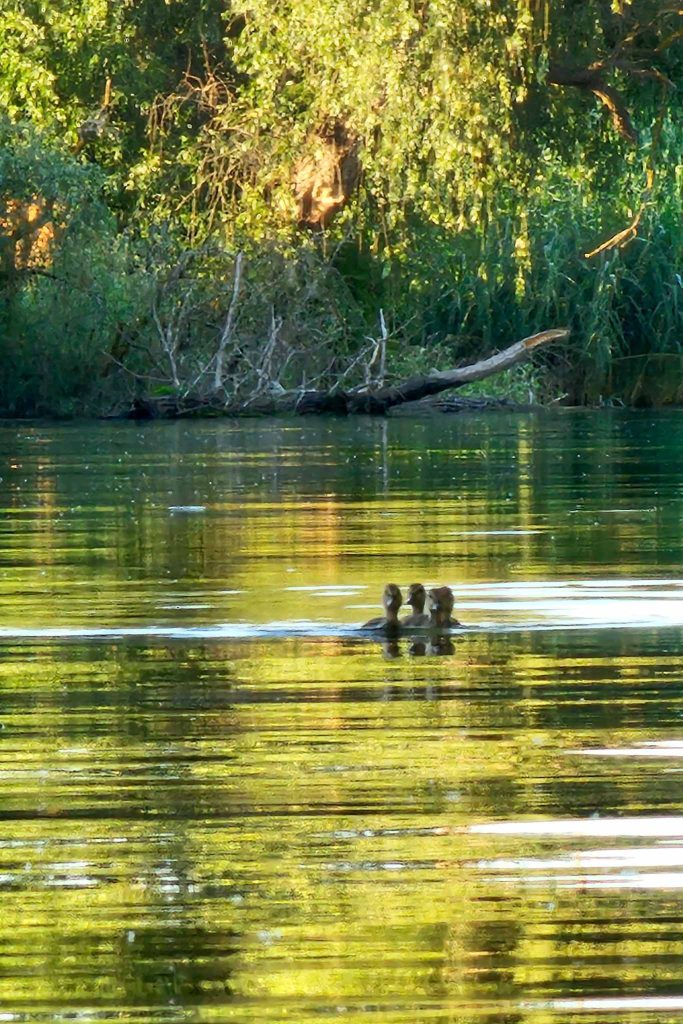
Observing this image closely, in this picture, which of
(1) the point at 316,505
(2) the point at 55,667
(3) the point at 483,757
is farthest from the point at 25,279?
(3) the point at 483,757

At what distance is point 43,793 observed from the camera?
7.00m

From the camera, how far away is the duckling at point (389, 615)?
11.1 m

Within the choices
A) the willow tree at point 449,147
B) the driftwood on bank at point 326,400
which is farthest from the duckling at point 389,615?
the driftwood on bank at point 326,400

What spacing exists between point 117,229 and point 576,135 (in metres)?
8.80

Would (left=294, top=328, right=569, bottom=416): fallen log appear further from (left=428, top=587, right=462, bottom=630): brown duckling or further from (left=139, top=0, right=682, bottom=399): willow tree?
(left=428, top=587, right=462, bottom=630): brown duckling

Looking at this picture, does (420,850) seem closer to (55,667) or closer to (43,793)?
(43,793)

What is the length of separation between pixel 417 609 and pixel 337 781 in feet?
13.8

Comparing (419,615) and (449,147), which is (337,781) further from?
(449,147)

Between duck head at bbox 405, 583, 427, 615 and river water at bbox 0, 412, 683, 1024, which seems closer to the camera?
river water at bbox 0, 412, 683, 1024

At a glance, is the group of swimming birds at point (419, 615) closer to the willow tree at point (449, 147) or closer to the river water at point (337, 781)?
the river water at point (337, 781)

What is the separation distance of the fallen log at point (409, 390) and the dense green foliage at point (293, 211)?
2.63 ft

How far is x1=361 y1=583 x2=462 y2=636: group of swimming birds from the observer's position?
10992mm

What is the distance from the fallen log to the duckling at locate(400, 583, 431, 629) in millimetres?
25531

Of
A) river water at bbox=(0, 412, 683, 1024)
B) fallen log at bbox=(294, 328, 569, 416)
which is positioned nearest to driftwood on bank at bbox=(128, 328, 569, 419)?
fallen log at bbox=(294, 328, 569, 416)
